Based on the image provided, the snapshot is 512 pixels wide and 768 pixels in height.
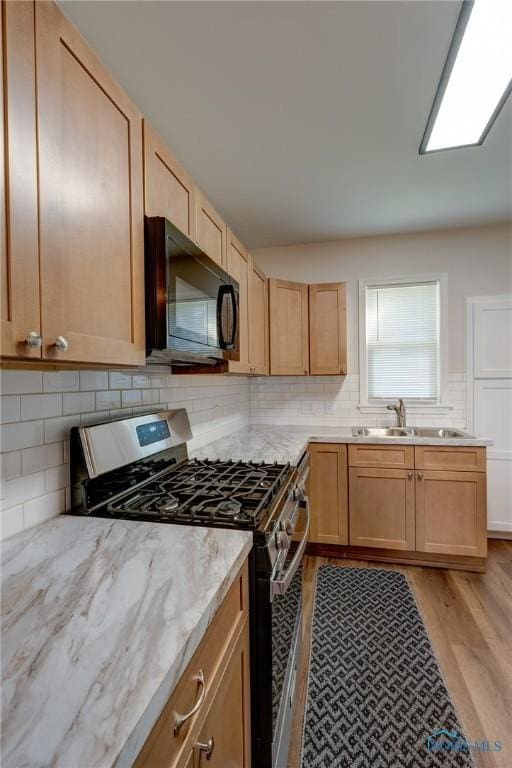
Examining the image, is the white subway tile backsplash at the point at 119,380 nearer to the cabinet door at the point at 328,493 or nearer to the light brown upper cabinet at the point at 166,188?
the light brown upper cabinet at the point at 166,188

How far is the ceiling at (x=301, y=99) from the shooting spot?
129cm

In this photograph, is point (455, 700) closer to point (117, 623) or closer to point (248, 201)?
point (117, 623)

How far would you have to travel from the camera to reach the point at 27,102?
70cm

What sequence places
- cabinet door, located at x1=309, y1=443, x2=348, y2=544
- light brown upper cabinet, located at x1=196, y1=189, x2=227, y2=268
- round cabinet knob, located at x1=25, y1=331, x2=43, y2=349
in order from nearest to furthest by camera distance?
round cabinet knob, located at x1=25, y1=331, x2=43, y2=349
light brown upper cabinet, located at x1=196, y1=189, x2=227, y2=268
cabinet door, located at x1=309, y1=443, x2=348, y2=544

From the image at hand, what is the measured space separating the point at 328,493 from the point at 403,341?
1517 millimetres

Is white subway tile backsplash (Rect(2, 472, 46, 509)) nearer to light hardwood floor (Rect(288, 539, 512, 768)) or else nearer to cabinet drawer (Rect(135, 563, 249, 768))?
cabinet drawer (Rect(135, 563, 249, 768))

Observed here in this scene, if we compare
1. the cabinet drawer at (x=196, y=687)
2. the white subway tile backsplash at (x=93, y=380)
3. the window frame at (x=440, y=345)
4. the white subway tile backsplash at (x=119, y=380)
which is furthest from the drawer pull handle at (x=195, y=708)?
the window frame at (x=440, y=345)

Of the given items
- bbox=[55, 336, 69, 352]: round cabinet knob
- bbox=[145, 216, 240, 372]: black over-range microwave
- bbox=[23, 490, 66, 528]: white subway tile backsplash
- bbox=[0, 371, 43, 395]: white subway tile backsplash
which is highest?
bbox=[145, 216, 240, 372]: black over-range microwave

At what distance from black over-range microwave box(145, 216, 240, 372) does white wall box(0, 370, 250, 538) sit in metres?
0.31

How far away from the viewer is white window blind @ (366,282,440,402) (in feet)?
10.7

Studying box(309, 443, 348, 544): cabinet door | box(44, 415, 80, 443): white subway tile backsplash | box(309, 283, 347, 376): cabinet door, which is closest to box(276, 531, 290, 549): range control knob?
box(44, 415, 80, 443): white subway tile backsplash

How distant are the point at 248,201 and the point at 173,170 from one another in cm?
140

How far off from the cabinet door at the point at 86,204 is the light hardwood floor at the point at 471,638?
1614 millimetres

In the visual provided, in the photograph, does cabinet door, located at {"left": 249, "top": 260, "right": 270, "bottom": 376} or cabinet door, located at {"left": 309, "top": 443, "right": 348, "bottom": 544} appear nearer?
cabinet door, located at {"left": 249, "top": 260, "right": 270, "bottom": 376}
